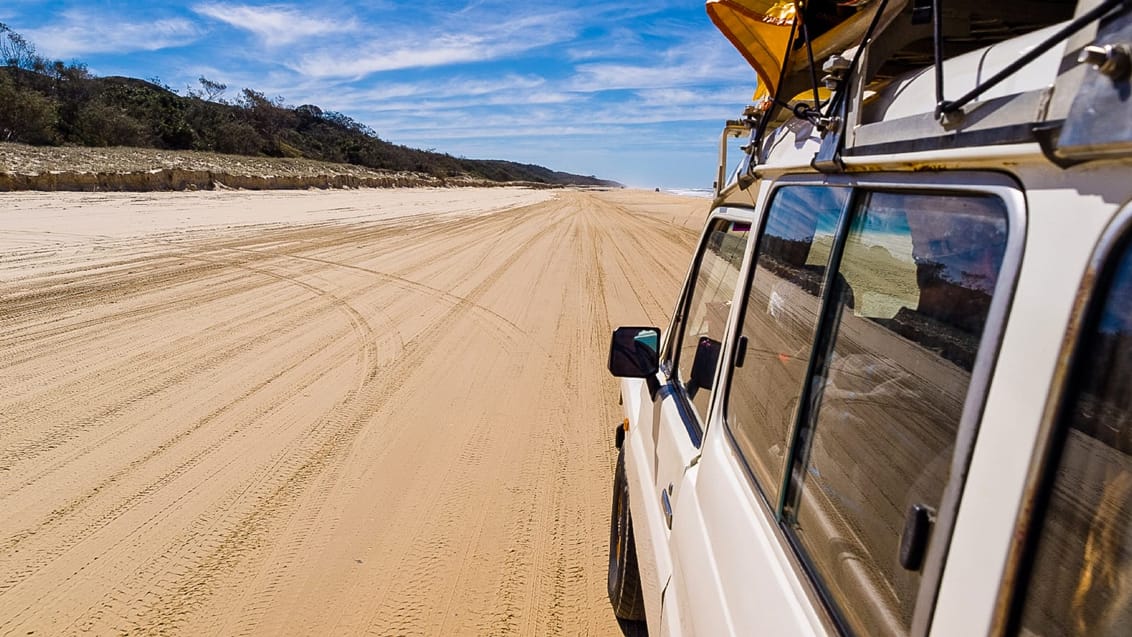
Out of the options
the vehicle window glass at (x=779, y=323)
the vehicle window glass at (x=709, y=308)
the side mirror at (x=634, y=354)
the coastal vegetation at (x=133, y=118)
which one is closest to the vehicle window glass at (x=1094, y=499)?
the vehicle window glass at (x=779, y=323)

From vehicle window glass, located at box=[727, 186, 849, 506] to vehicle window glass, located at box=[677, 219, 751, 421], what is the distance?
0.24 m

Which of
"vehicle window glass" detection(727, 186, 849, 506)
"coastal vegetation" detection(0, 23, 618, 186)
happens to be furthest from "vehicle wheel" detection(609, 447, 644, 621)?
"coastal vegetation" detection(0, 23, 618, 186)

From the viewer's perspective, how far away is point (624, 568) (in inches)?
124

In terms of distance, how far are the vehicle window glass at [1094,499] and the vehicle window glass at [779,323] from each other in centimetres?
73

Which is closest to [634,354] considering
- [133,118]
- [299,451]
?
[299,451]

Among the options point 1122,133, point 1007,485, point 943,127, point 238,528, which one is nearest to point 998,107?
point 943,127

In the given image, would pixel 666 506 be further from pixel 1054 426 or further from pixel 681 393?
pixel 1054 426

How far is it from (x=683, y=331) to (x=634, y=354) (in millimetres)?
234

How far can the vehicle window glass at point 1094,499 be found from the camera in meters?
0.78

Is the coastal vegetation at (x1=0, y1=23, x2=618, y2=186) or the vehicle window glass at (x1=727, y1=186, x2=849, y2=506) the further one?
the coastal vegetation at (x1=0, y1=23, x2=618, y2=186)

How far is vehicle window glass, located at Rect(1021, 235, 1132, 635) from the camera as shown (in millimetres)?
775

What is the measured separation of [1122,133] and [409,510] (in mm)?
3971

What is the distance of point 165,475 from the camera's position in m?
4.41

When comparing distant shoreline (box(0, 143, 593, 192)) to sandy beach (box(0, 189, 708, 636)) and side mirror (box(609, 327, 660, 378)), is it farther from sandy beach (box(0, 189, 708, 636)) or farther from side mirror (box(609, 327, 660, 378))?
side mirror (box(609, 327, 660, 378))
